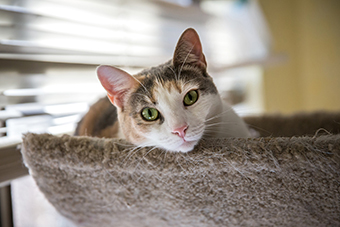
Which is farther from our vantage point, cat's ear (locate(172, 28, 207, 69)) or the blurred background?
the blurred background

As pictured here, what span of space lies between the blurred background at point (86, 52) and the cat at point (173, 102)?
0.69 ft

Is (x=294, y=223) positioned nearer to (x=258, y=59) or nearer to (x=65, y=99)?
(x=65, y=99)

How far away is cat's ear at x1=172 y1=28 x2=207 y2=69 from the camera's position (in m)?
0.98

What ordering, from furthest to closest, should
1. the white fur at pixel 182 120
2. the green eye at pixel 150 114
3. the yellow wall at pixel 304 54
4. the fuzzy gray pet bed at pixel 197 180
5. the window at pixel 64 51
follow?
1. the yellow wall at pixel 304 54
2. the window at pixel 64 51
3. the green eye at pixel 150 114
4. the white fur at pixel 182 120
5. the fuzzy gray pet bed at pixel 197 180

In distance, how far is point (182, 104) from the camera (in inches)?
36.7

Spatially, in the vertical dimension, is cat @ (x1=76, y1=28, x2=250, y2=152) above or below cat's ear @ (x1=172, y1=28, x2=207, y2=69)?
below

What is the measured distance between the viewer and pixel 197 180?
0.83 metres

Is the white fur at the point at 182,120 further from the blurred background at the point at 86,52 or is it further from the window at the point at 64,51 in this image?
the window at the point at 64,51

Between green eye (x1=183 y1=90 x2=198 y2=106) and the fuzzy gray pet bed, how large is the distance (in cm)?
17

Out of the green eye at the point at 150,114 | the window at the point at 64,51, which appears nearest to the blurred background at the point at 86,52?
the window at the point at 64,51

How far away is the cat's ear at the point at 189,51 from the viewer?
98 cm

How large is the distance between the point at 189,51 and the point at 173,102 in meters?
0.24

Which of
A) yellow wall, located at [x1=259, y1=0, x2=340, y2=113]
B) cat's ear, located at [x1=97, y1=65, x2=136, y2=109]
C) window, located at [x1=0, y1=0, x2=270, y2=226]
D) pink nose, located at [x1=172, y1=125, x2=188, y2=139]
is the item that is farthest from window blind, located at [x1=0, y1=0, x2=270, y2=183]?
yellow wall, located at [x1=259, y1=0, x2=340, y2=113]

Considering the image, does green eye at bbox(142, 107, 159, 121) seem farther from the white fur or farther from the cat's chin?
the cat's chin
